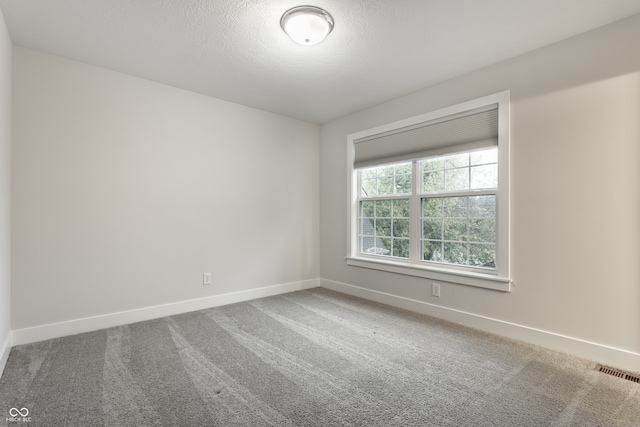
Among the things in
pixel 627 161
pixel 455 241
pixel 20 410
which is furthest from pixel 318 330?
pixel 627 161

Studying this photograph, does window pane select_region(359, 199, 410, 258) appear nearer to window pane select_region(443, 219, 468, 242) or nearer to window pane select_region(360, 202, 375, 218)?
window pane select_region(360, 202, 375, 218)

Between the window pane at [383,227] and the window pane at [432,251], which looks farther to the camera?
the window pane at [383,227]

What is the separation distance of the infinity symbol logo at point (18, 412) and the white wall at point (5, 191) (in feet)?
2.07

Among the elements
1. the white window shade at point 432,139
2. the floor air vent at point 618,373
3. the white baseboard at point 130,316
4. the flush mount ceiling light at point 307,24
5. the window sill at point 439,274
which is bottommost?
the floor air vent at point 618,373

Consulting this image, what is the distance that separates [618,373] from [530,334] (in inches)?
22.2

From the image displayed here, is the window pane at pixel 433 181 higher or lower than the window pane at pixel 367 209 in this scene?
higher

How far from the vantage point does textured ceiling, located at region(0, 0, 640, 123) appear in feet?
6.85

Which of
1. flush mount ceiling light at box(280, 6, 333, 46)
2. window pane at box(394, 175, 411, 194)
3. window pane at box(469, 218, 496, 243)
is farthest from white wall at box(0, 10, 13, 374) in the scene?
window pane at box(469, 218, 496, 243)

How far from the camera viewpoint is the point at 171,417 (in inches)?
63.8

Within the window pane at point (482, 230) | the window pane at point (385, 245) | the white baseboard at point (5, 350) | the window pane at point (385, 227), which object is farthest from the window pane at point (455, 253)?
the white baseboard at point (5, 350)

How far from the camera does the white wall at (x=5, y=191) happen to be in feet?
7.08

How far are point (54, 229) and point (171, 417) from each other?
2150 mm

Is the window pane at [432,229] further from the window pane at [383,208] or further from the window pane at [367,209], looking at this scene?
the window pane at [367,209]

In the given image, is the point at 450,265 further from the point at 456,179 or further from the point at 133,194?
the point at 133,194
